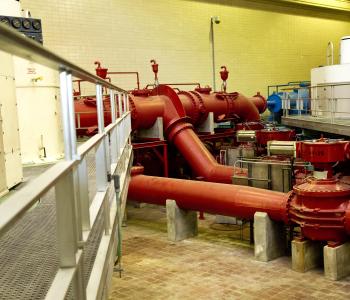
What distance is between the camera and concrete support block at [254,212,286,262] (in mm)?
6488

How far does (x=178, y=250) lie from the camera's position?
728 centimetres

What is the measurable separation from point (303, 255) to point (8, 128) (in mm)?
4039

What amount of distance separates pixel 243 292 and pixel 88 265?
371cm

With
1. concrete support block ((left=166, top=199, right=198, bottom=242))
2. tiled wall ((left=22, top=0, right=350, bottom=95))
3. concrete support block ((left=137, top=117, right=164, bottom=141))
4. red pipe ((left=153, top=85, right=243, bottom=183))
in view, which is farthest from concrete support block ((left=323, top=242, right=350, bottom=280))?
tiled wall ((left=22, top=0, right=350, bottom=95))

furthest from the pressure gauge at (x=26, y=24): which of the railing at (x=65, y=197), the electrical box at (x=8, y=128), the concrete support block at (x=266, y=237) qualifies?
the concrete support block at (x=266, y=237)

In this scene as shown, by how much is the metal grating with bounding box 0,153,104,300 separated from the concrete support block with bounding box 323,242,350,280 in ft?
12.0

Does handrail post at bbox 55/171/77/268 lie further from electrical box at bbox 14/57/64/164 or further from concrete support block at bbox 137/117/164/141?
concrete support block at bbox 137/117/164/141

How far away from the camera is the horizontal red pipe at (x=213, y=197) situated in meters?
6.46

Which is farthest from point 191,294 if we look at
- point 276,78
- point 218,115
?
point 276,78

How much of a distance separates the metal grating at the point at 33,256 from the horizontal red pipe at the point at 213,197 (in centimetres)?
368

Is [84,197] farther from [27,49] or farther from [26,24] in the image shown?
[26,24]

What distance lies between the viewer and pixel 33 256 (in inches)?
96.6

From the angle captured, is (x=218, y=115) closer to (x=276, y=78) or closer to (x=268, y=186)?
(x=268, y=186)

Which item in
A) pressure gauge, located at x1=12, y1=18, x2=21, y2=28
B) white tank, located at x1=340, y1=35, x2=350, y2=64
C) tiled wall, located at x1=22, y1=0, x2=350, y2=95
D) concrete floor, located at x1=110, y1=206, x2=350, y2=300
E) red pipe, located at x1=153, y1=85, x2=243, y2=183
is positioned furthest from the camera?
tiled wall, located at x1=22, y1=0, x2=350, y2=95
